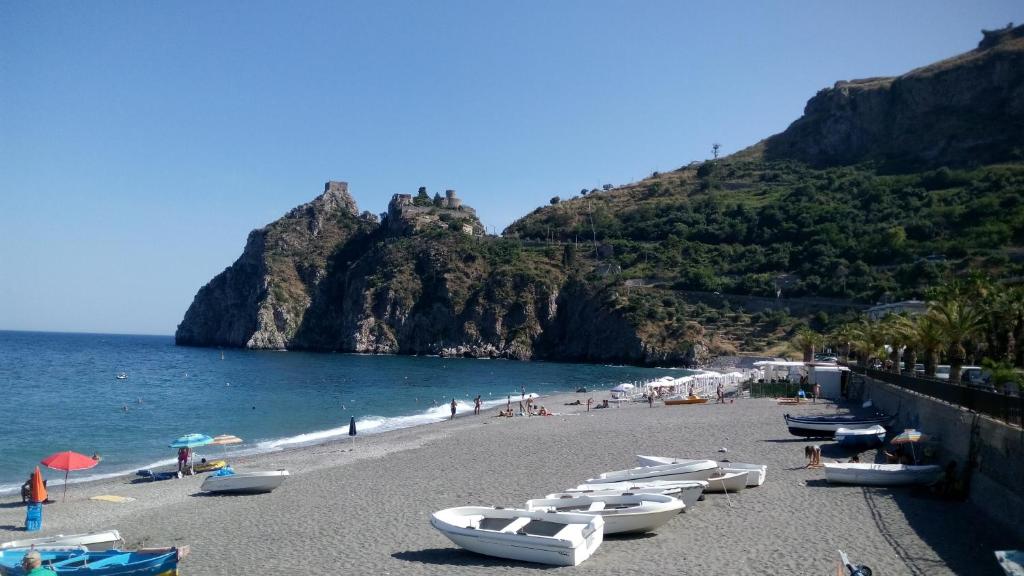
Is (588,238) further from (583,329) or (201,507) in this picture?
(201,507)

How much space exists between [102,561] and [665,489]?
1010 centimetres

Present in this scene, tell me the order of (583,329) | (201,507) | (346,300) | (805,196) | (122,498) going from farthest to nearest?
(346,300), (805,196), (583,329), (122,498), (201,507)

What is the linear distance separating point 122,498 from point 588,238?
388ft

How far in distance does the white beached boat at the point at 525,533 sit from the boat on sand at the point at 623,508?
0.58 meters

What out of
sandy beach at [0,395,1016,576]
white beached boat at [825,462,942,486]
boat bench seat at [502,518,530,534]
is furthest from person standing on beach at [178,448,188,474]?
white beached boat at [825,462,942,486]

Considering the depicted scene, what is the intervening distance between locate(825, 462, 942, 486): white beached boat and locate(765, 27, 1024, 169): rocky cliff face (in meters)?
114

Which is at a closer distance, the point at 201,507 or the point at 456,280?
the point at 201,507

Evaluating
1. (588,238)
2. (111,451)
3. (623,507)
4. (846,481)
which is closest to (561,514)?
(623,507)

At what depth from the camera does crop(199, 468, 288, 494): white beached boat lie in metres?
19.5

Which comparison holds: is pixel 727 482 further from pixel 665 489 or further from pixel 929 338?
pixel 929 338

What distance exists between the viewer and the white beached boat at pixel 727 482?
16.6 m

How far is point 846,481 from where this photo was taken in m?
17.2

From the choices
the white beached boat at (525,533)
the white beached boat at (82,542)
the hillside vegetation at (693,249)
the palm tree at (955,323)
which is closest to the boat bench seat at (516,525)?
the white beached boat at (525,533)

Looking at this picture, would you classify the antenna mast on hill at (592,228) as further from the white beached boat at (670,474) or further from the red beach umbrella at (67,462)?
the white beached boat at (670,474)
